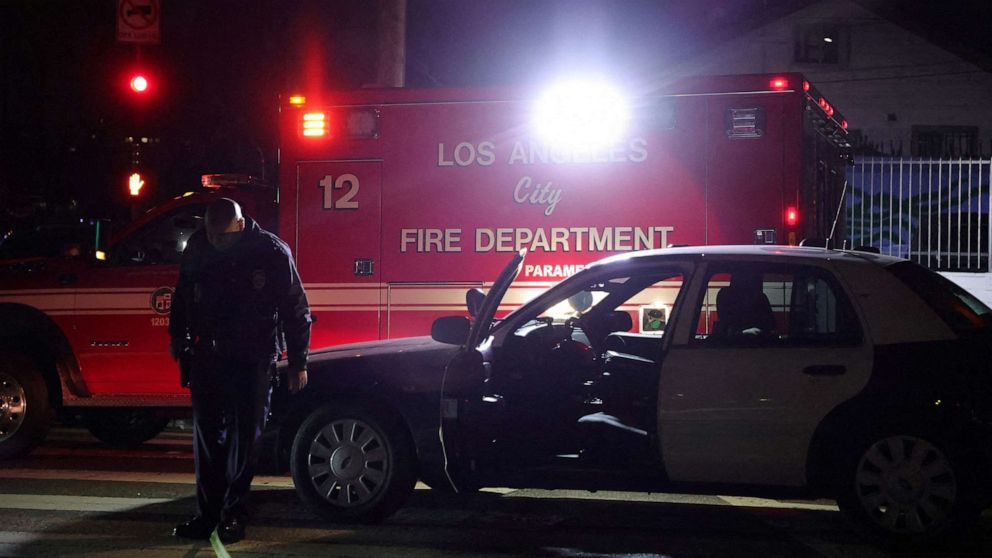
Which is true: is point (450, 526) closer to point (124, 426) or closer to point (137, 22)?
point (124, 426)

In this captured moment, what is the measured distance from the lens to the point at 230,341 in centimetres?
550

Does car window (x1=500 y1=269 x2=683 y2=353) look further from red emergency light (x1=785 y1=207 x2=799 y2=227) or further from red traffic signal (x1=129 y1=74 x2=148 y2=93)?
red traffic signal (x1=129 y1=74 x2=148 y2=93)

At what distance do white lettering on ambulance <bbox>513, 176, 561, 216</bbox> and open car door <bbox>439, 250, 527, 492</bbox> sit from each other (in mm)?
2399

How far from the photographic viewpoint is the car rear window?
5434mm

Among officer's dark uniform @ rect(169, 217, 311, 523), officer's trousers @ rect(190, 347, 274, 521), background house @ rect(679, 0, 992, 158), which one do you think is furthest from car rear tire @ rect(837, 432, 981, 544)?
background house @ rect(679, 0, 992, 158)

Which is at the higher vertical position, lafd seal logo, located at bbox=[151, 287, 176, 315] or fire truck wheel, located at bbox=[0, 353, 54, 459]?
lafd seal logo, located at bbox=[151, 287, 176, 315]

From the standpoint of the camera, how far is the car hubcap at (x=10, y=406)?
852cm

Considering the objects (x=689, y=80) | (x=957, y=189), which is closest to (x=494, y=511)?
(x=689, y=80)

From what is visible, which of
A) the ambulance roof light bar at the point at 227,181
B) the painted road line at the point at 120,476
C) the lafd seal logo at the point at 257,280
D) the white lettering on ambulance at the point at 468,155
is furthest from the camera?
the ambulance roof light bar at the point at 227,181

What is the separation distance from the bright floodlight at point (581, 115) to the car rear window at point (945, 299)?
284 centimetres

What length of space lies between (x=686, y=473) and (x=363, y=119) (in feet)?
13.8

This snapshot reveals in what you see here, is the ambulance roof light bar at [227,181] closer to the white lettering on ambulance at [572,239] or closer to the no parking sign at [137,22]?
the white lettering on ambulance at [572,239]

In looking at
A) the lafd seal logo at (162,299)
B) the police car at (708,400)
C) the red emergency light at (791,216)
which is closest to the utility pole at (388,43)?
the lafd seal logo at (162,299)

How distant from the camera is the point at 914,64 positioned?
32.9 metres
